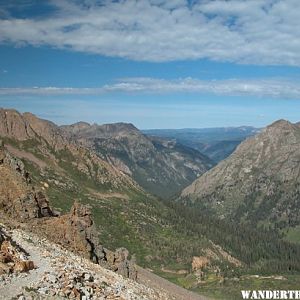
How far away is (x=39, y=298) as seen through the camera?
41.0m

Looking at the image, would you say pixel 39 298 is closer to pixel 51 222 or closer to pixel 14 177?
pixel 51 222

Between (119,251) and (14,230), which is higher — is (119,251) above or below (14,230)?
below

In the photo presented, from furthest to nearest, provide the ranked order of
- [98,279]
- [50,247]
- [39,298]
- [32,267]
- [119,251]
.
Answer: [119,251] → [50,247] → [98,279] → [32,267] → [39,298]

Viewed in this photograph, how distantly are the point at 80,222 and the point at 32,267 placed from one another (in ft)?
156

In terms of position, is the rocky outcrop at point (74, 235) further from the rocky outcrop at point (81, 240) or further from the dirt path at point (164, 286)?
the dirt path at point (164, 286)

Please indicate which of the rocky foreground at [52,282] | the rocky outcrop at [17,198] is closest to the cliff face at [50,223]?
the rocky outcrop at [17,198]

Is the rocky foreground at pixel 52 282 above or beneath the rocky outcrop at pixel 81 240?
above

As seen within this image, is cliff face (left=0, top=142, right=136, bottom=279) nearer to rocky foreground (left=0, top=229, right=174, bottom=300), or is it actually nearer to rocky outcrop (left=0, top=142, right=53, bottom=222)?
rocky outcrop (left=0, top=142, right=53, bottom=222)

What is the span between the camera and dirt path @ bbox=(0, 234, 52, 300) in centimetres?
4055

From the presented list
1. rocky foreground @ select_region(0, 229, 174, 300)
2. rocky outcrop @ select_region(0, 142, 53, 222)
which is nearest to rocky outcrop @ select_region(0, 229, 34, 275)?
rocky foreground @ select_region(0, 229, 174, 300)

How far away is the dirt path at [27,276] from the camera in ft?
133

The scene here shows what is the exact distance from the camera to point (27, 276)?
45.3 meters

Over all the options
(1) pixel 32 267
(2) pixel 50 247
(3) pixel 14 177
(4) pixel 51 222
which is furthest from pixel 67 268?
(3) pixel 14 177

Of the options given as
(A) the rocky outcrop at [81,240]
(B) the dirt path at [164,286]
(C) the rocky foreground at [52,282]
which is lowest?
(B) the dirt path at [164,286]
